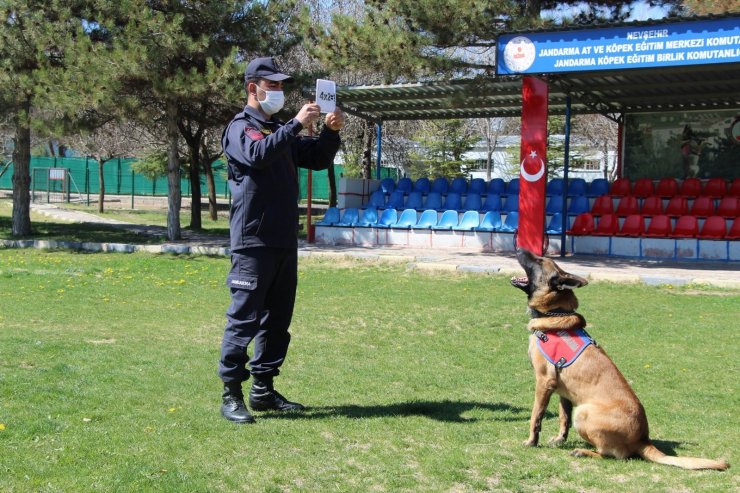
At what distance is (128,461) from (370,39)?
15.5m

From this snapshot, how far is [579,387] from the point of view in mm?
4797

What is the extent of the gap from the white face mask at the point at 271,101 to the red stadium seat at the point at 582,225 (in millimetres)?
15302

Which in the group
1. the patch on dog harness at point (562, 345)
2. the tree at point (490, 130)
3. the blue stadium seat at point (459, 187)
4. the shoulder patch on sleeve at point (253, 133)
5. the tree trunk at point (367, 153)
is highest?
the tree at point (490, 130)

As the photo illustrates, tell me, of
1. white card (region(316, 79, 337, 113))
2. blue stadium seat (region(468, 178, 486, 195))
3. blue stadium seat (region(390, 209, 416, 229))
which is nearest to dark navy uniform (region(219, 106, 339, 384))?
white card (region(316, 79, 337, 113))

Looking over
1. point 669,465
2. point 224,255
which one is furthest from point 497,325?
point 224,255

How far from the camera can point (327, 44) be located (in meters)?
19.1

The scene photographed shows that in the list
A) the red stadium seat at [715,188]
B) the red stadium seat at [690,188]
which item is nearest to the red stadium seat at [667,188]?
the red stadium seat at [690,188]

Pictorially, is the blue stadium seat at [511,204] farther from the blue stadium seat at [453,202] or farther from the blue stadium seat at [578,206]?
the blue stadium seat at [578,206]

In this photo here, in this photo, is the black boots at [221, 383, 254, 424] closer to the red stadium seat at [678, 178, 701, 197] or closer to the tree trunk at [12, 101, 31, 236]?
the red stadium seat at [678, 178, 701, 197]

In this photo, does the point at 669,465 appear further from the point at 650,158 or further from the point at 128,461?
the point at 650,158

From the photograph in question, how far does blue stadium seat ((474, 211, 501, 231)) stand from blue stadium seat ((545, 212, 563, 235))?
1.36 m

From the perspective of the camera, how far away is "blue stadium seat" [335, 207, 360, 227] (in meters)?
22.0

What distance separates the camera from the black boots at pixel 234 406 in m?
5.23

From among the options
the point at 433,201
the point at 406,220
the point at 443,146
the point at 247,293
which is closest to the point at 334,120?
the point at 247,293
